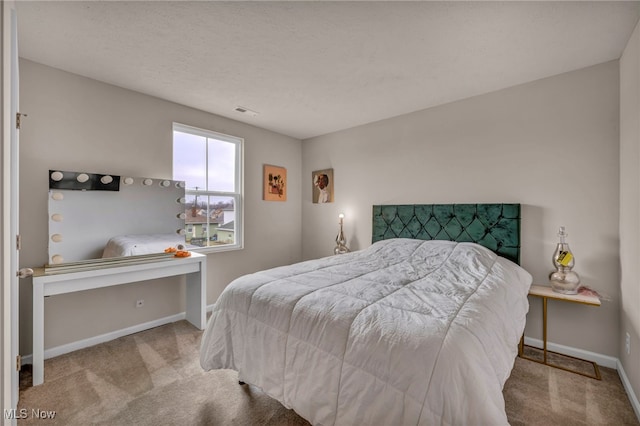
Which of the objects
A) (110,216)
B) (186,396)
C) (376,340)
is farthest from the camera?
(110,216)

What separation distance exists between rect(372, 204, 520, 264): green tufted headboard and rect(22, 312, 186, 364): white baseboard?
107 inches

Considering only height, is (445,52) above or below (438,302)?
above

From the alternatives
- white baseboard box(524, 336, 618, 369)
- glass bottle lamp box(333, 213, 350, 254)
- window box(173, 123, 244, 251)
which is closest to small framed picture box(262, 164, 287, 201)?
window box(173, 123, 244, 251)

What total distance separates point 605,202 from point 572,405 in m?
1.65

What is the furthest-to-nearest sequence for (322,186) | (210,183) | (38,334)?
(322,186), (210,183), (38,334)

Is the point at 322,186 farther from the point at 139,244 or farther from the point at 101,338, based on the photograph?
the point at 101,338

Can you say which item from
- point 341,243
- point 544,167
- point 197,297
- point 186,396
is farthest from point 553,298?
point 197,297

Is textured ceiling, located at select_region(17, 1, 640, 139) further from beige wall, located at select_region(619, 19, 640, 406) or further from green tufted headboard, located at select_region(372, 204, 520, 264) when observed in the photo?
green tufted headboard, located at select_region(372, 204, 520, 264)

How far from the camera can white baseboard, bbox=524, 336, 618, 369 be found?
90.7 inches

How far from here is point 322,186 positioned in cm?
445

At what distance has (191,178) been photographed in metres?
3.40

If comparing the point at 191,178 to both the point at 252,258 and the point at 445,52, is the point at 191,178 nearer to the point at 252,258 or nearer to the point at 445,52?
the point at 252,258

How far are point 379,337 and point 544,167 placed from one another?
8.32ft

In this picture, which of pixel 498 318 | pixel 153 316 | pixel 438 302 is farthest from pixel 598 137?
pixel 153 316
